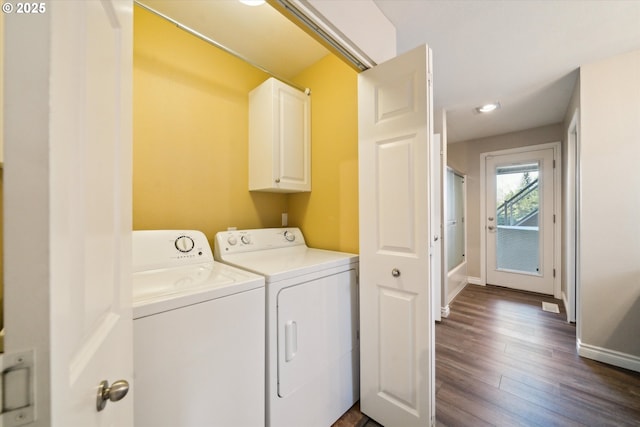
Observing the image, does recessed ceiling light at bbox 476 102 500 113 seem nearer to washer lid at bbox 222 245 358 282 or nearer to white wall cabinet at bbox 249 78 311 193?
white wall cabinet at bbox 249 78 311 193

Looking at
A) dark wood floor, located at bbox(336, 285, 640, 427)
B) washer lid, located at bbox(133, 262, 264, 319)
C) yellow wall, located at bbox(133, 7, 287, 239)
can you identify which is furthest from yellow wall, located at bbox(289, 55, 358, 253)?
dark wood floor, located at bbox(336, 285, 640, 427)

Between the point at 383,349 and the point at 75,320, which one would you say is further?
the point at 383,349

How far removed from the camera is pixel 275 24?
1651 mm

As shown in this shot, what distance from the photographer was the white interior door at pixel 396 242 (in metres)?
1.23

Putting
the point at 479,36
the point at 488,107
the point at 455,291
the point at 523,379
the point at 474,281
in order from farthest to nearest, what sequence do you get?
the point at 474,281 < the point at 455,291 < the point at 488,107 < the point at 523,379 < the point at 479,36

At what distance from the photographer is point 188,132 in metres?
1.73

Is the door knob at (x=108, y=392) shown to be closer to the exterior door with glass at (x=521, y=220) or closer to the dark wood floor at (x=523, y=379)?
the dark wood floor at (x=523, y=379)

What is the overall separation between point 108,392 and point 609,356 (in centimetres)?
319

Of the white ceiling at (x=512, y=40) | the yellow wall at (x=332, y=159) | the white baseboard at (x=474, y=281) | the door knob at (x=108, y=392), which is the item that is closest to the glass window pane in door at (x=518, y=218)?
Answer: the white baseboard at (x=474, y=281)

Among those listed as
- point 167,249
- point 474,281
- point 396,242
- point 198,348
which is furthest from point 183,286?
point 474,281

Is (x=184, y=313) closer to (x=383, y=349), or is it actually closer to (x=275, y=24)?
(x=383, y=349)

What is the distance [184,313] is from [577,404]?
7.80ft

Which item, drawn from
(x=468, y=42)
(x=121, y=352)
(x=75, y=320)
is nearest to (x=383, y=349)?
(x=121, y=352)

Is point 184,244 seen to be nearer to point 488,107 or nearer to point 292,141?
point 292,141
